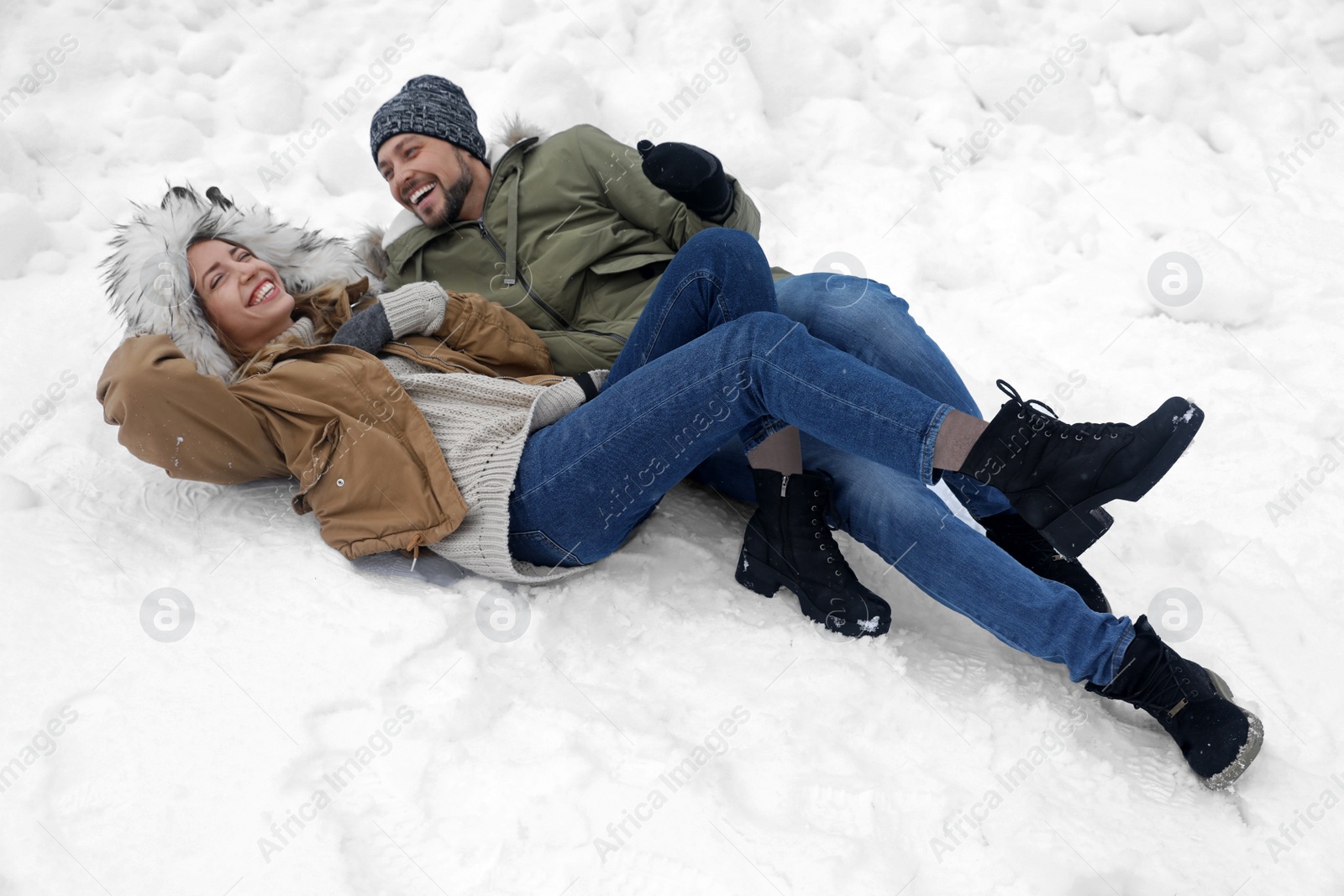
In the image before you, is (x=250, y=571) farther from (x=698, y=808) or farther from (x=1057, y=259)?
(x=1057, y=259)

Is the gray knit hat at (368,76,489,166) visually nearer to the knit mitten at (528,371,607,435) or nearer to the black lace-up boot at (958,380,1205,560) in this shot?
the knit mitten at (528,371,607,435)

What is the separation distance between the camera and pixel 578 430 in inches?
73.9

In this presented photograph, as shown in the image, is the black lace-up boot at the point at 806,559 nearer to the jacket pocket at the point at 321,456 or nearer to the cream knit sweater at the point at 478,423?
the cream knit sweater at the point at 478,423

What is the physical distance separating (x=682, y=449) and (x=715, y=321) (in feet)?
1.08

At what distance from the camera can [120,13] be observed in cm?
334

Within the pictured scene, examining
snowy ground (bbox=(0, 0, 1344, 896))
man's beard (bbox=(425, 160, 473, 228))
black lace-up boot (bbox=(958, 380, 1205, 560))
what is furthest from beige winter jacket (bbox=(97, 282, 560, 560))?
black lace-up boot (bbox=(958, 380, 1205, 560))

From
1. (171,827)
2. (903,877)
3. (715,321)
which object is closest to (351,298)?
(715,321)

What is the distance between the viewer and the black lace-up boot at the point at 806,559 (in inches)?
76.3

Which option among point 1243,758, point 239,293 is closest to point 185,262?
point 239,293

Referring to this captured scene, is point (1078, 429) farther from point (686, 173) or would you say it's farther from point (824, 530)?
point (686, 173)

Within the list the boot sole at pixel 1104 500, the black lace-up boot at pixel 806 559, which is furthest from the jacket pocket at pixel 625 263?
the boot sole at pixel 1104 500

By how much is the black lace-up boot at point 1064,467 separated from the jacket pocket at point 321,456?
125 centimetres

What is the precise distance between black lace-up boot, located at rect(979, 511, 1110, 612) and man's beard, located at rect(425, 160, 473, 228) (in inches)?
65.3

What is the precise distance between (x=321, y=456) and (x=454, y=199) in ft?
3.29
